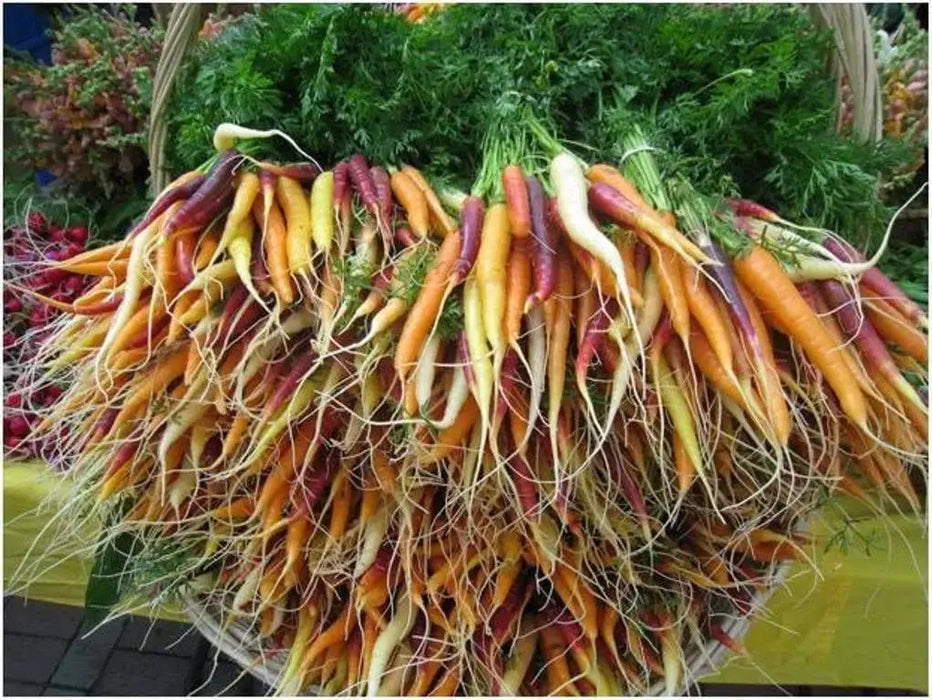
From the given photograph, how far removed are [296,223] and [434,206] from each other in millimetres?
151

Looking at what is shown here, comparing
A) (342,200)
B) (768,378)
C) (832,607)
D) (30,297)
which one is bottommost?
(832,607)

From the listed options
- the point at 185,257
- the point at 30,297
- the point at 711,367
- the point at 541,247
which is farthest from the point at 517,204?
the point at 30,297

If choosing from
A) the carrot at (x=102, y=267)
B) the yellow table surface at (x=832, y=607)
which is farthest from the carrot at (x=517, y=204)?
the yellow table surface at (x=832, y=607)

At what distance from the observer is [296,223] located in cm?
87

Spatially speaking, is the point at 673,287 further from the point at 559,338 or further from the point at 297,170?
the point at 297,170

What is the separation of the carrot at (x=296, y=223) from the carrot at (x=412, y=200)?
103mm

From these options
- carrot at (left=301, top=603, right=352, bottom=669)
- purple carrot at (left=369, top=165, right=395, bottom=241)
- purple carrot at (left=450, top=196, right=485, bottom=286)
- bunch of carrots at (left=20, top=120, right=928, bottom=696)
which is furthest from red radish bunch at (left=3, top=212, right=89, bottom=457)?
purple carrot at (left=450, top=196, right=485, bottom=286)

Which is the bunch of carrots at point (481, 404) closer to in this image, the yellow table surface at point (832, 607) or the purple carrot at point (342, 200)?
the purple carrot at point (342, 200)

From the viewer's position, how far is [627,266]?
81 cm

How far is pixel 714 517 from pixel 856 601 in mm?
378

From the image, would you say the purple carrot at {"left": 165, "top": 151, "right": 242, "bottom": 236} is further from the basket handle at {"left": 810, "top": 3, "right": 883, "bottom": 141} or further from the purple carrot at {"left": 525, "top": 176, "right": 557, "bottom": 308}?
the basket handle at {"left": 810, "top": 3, "right": 883, "bottom": 141}

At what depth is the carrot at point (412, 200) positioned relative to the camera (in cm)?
85

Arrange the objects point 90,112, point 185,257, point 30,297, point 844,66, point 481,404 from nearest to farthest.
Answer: point 481,404
point 185,257
point 844,66
point 30,297
point 90,112

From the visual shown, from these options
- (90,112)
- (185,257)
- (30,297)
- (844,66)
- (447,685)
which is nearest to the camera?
(185,257)
